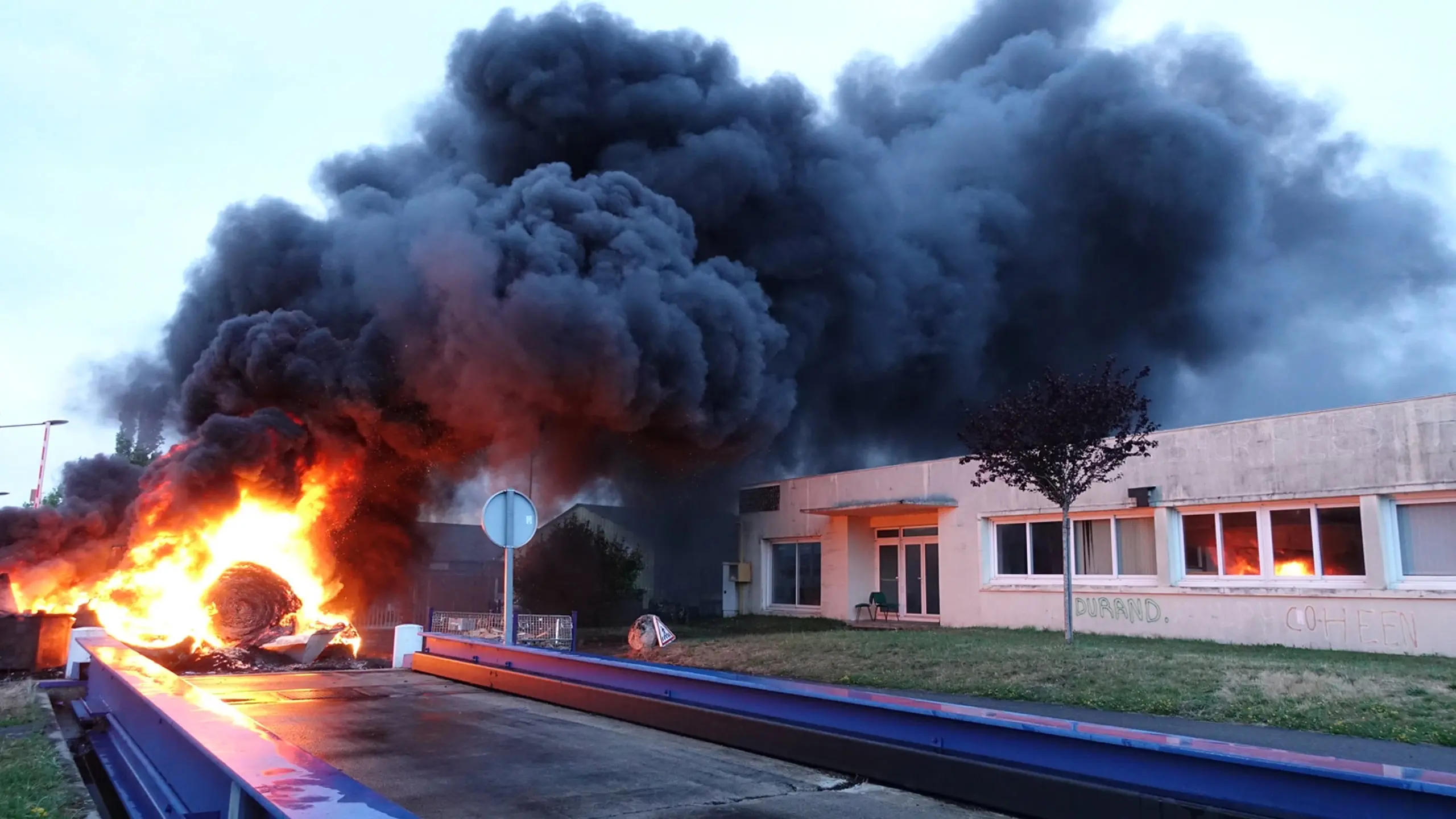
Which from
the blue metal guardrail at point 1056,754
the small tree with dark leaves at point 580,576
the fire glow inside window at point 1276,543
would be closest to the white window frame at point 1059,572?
the fire glow inside window at point 1276,543

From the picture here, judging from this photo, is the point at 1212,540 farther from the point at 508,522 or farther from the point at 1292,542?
the point at 508,522

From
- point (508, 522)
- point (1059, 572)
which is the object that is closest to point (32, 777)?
point (508, 522)

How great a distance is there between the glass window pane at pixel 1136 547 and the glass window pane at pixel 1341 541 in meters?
2.72

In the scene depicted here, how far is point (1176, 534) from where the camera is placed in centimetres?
1672

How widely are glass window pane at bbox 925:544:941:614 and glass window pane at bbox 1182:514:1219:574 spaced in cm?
590

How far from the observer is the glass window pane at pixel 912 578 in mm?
22156

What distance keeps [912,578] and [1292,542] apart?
28.6 ft

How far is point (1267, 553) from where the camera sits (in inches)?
611

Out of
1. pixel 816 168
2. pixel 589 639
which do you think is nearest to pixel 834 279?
pixel 816 168

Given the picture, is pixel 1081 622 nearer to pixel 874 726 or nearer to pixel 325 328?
pixel 874 726

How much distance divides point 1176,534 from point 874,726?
13160 millimetres

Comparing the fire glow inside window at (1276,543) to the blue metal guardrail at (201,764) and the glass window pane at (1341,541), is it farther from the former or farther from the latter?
the blue metal guardrail at (201,764)

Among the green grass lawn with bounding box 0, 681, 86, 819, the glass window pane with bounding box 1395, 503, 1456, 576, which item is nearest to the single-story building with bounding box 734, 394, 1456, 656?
the glass window pane with bounding box 1395, 503, 1456, 576

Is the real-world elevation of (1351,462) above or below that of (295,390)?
below
